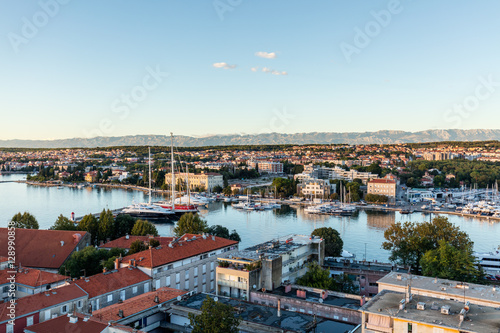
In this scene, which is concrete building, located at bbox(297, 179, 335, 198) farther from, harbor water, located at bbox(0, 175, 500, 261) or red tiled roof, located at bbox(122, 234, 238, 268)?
red tiled roof, located at bbox(122, 234, 238, 268)

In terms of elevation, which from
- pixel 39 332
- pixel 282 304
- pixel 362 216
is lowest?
pixel 362 216

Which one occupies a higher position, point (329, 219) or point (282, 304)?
point (282, 304)

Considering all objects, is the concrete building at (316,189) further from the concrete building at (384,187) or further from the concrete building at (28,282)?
the concrete building at (28,282)

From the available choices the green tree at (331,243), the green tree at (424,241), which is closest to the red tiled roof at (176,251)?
the green tree at (331,243)

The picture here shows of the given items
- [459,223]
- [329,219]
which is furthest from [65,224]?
[459,223]

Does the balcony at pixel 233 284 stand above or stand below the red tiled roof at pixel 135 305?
below

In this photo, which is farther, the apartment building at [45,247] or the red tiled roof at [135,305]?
the apartment building at [45,247]

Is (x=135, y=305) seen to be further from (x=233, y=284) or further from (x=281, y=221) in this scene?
(x=281, y=221)

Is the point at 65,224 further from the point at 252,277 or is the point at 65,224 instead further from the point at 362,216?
the point at 362,216
